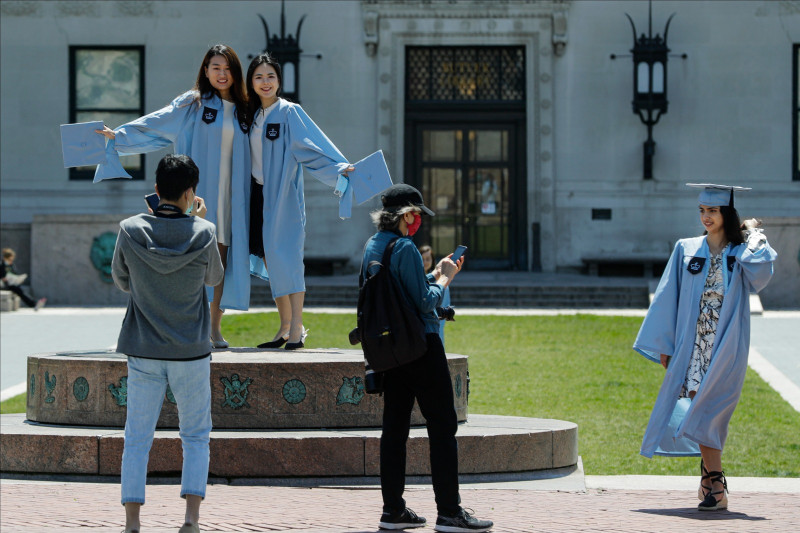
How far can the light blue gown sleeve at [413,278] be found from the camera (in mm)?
6516

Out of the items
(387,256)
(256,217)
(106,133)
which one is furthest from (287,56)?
(387,256)

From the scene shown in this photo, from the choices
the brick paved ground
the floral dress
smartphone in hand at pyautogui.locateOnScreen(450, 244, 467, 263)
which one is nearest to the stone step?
the brick paved ground

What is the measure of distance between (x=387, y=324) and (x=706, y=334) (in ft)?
7.39

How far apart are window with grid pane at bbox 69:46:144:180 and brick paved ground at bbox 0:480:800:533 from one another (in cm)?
1967

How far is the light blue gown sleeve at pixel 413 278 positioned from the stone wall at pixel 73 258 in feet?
55.3

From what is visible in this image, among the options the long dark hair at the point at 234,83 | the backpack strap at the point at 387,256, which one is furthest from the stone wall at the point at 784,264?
the backpack strap at the point at 387,256

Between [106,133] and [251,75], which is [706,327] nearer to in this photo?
[251,75]

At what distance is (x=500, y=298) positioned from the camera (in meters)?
22.7

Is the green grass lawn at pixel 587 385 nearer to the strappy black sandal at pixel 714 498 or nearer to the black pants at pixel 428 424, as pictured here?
the strappy black sandal at pixel 714 498

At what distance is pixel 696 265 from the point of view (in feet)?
25.6

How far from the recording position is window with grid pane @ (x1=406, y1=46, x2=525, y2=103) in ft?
88.2

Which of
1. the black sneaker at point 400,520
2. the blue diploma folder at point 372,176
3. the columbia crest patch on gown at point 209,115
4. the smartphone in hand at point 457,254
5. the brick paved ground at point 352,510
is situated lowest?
the brick paved ground at point 352,510

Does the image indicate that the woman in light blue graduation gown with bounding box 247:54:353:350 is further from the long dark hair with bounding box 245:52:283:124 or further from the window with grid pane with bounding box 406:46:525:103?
the window with grid pane with bounding box 406:46:525:103

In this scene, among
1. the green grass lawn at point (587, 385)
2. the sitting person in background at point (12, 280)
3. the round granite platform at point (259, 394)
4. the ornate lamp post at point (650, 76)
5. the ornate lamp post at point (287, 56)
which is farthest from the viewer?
the ornate lamp post at point (287, 56)
